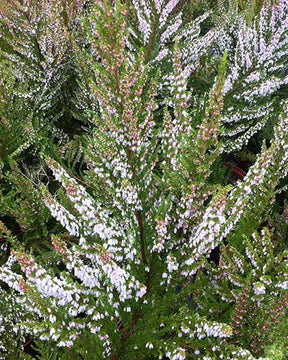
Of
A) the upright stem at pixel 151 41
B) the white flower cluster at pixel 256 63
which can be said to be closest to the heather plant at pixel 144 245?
the white flower cluster at pixel 256 63

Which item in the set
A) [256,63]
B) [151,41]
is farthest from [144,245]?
[256,63]

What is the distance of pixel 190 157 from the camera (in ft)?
2.27

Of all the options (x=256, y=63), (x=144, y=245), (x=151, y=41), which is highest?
(x=151, y=41)

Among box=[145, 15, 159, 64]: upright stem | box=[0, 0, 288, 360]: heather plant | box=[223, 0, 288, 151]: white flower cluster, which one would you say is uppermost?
box=[145, 15, 159, 64]: upright stem

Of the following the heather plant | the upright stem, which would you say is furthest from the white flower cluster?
the heather plant

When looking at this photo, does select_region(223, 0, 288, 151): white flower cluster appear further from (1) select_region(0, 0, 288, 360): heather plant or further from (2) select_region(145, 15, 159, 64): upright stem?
(1) select_region(0, 0, 288, 360): heather plant

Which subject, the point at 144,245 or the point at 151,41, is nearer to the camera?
the point at 144,245

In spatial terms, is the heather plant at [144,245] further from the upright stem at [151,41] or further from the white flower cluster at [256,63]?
the upright stem at [151,41]

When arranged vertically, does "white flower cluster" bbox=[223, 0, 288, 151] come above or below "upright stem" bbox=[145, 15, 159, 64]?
below

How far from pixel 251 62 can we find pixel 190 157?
1006 millimetres

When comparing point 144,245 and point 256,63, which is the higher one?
point 256,63

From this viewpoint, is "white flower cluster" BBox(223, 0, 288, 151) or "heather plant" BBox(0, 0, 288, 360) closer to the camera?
"heather plant" BBox(0, 0, 288, 360)

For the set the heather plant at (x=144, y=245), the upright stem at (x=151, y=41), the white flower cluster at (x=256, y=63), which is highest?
the upright stem at (x=151, y=41)

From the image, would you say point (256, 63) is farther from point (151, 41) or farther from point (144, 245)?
point (144, 245)
